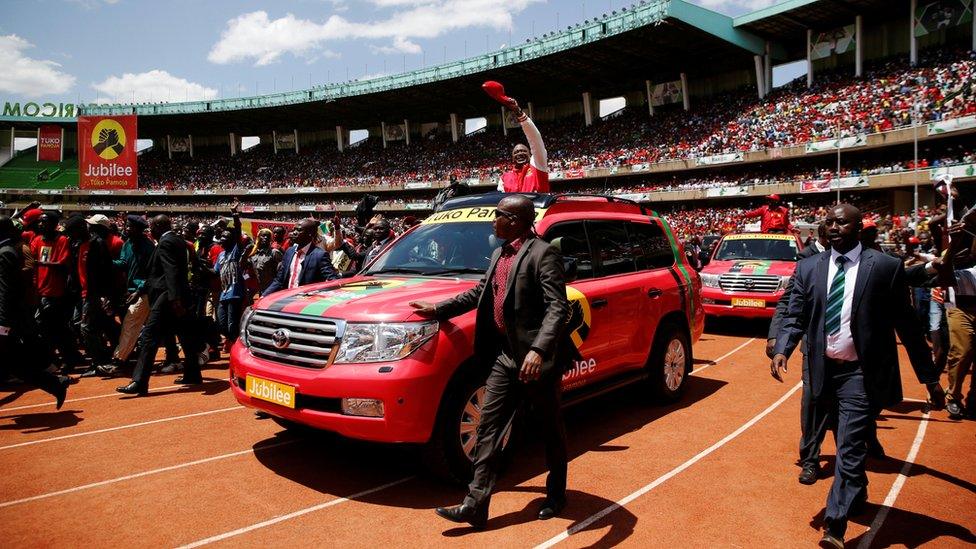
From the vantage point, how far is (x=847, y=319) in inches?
143

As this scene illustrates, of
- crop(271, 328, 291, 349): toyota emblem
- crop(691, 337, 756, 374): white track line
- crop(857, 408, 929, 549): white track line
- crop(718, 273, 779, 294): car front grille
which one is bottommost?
crop(857, 408, 929, 549): white track line

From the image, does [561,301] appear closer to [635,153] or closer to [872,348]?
[872,348]

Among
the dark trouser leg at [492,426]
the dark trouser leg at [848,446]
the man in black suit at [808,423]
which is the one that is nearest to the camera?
Result: the dark trouser leg at [848,446]

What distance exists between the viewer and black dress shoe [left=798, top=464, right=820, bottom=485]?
14.4 feet

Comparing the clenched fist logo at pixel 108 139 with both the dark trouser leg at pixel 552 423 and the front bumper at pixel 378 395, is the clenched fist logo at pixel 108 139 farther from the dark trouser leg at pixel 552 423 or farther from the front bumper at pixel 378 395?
the dark trouser leg at pixel 552 423

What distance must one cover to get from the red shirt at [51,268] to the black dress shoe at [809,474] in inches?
327

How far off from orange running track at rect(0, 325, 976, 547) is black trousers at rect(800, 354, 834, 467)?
0.63 ft

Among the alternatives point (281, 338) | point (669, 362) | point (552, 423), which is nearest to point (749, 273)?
point (669, 362)

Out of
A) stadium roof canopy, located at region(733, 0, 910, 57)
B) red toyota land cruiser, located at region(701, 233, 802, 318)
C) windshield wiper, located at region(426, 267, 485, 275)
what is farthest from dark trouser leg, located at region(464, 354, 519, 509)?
stadium roof canopy, located at region(733, 0, 910, 57)

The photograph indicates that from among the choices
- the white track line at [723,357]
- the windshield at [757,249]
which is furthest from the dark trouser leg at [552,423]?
the windshield at [757,249]

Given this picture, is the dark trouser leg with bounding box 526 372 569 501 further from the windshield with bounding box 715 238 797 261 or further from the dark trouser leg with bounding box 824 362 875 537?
the windshield with bounding box 715 238 797 261

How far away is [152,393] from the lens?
6883 mm

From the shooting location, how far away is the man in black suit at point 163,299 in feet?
21.6

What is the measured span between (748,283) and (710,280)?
2.43 feet
